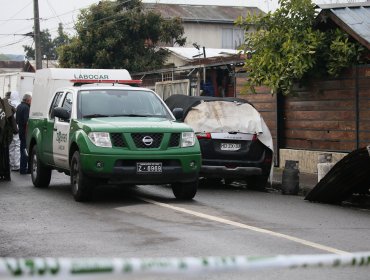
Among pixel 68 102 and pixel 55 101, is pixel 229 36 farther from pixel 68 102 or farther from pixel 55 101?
pixel 68 102

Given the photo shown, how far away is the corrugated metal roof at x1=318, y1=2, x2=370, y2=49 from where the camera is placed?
51.4 feet

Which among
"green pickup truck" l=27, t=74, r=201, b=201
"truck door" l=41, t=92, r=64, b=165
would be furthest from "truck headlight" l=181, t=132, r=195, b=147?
"truck door" l=41, t=92, r=64, b=165

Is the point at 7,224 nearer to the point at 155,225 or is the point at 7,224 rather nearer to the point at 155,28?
the point at 155,225

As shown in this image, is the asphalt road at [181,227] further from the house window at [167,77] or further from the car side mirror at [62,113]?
the house window at [167,77]

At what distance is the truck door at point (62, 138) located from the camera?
1253cm

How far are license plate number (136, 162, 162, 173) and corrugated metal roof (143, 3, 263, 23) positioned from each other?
36.3 m

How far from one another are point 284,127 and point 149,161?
790 cm

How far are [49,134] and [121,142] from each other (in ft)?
9.05

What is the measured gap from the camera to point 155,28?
36500 mm

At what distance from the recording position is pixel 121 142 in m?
11.4

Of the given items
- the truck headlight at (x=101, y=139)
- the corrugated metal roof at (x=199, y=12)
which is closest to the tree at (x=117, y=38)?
the corrugated metal roof at (x=199, y=12)

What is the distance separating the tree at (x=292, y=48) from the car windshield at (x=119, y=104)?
4488 mm

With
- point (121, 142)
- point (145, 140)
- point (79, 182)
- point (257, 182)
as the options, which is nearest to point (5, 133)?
point (79, 182)

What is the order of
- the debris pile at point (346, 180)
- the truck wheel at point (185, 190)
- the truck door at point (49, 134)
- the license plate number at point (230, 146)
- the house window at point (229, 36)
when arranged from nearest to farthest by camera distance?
1. the debris pile at point (346, 180)
2. the truck wheel at point (185, 190)
3. the truck door at point (49, 134)
4. the license plate number at point (230, 146)
5. the house window at point (229, 36)
